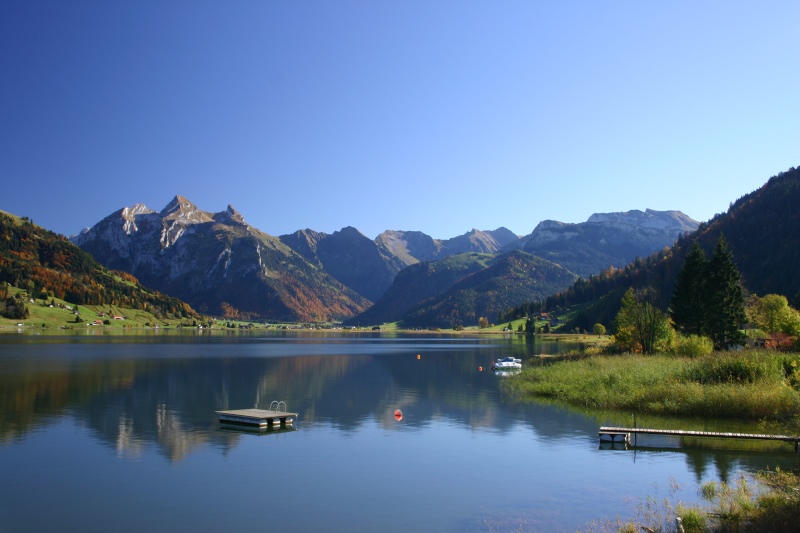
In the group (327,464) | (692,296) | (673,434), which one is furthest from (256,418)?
(692,296)

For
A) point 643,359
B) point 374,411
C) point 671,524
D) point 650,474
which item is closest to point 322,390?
point 374,411

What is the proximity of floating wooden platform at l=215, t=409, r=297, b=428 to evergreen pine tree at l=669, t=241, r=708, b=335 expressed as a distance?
60.2 meters

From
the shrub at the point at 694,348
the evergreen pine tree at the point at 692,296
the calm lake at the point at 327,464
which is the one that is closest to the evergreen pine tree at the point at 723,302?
the evergreen pine tree at the point at 692,296

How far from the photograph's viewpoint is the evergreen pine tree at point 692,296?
81.6 metres

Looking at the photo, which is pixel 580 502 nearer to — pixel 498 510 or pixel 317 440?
pixel 498 510

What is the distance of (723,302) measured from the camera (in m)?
78.5

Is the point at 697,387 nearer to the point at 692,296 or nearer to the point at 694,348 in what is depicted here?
the point at 694,348

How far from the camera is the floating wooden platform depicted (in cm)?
4403

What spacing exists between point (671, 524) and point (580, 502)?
539 cm

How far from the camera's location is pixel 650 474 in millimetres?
30969

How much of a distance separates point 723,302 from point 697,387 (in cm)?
3680

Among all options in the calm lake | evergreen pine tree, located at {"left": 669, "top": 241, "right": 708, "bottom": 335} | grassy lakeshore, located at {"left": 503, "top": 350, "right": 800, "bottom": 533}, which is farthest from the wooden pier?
evergreen pine tree, located at {"left": 669, "top": 241, "right": 708, "bottom": 335}

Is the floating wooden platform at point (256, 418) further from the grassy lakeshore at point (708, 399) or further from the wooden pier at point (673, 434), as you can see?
the grassy lakeshore at point (708, 399)

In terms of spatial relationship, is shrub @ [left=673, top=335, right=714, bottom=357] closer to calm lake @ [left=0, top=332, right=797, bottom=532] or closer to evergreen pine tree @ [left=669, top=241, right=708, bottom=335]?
evergreen pine tree @ [left=669, top=241, right=708, bottom=335]
